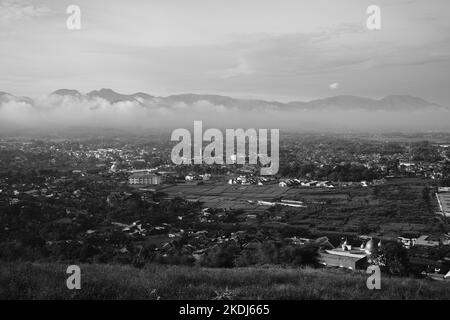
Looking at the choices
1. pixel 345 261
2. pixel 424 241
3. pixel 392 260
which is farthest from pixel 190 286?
pixel 424 241

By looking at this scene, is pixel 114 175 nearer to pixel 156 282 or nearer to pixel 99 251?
pixel 99 251

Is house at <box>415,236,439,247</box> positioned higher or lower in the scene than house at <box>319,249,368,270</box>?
lower

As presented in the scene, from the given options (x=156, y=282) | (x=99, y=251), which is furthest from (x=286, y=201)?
(x=156, y=282)

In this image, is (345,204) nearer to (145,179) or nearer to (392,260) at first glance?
(145,179)

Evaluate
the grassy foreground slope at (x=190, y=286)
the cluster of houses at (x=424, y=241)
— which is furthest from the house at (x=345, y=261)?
the cluster of houses at (x=424, y=241)

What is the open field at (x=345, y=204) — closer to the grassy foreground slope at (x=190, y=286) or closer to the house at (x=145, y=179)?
the house at (x=145, y=179)

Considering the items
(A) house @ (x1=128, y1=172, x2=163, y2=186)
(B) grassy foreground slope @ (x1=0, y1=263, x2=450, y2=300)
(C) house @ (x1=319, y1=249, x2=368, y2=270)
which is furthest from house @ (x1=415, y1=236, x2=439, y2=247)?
(A) house @ (x1=128, y1=172, x2=163, y2=186)

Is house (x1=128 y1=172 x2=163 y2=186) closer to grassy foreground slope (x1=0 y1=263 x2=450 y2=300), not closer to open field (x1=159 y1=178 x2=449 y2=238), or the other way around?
open field (x1=159 y1=178 x2=449 y2=238)

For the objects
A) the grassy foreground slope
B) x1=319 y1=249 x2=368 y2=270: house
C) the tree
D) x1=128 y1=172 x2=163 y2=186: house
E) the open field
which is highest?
the grassy foreground slope
